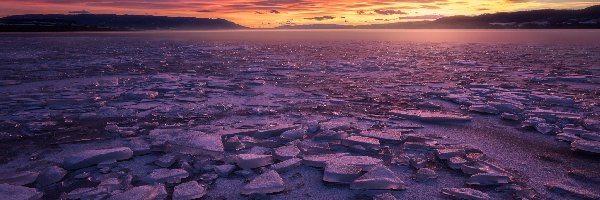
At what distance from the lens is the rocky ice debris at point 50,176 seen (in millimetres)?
2326

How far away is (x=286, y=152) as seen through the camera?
280 cm

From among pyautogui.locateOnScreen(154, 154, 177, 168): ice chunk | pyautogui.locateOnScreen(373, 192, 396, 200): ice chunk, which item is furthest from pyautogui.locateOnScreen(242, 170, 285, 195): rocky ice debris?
pyautogui.locateOnScreen(154, 154, 177, 168): ice chunk

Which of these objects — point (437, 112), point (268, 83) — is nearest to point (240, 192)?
point (437, 112)

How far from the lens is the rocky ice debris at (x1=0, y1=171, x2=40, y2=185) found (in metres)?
2.31

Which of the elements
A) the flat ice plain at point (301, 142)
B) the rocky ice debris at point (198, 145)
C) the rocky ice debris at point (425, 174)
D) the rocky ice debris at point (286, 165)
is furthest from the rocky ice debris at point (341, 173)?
the rocky ice debris at point (198, 145)

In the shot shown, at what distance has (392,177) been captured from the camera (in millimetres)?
2318

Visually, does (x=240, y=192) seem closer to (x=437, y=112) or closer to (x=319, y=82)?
(x=437, y=112)

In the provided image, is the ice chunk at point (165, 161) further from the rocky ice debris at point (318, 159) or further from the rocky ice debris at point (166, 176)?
the rocky ice debris at point (318, 159)

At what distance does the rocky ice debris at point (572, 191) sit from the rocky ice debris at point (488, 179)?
0.23m

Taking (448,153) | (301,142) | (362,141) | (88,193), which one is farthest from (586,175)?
(88,193)

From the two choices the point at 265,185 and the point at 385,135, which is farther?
the point at 385,135

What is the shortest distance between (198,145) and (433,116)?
2.22m

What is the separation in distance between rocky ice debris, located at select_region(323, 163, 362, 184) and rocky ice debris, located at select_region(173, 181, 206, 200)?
0.73 m

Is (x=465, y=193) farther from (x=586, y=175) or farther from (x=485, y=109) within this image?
(x=485, y=109)
